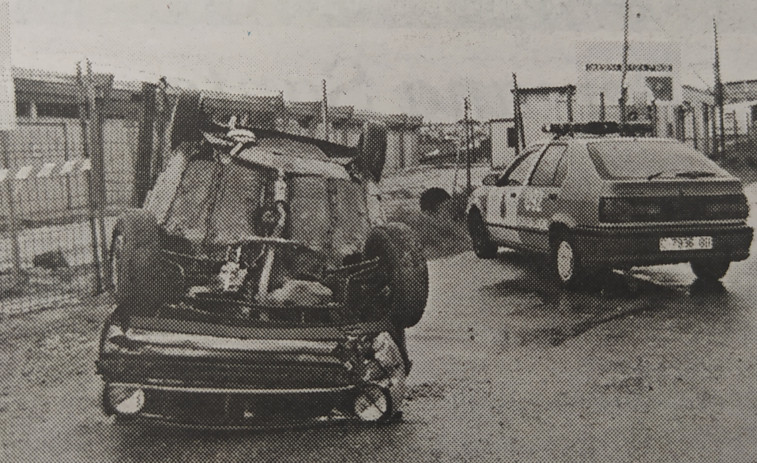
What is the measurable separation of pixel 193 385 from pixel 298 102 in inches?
851

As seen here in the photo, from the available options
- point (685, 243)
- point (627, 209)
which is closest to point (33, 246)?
point (627, 209)

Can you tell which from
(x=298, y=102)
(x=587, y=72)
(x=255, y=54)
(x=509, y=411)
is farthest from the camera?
(x=587, y=72)

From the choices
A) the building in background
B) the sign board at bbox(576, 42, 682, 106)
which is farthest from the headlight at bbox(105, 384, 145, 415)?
the building in background

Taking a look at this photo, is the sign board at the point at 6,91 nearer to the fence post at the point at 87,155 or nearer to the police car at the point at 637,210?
the fence post at the point at 87,155

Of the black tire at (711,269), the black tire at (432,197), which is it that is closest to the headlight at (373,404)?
the black tire at (711,269)

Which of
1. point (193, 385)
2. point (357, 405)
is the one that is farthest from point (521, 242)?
point (193, 385)

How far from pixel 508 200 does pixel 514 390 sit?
15.9 feet

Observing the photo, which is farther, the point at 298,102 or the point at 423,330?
the point at 298,102

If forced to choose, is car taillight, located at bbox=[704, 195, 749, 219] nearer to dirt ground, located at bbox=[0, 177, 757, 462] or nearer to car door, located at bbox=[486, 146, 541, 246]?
dirt ground, located at bbox=[0, 177, 757, 462]

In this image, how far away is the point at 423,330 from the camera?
20.3 feet

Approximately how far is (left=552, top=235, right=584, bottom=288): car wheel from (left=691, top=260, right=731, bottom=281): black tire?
1435mm

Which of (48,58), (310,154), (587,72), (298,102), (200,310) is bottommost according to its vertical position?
(200,310)

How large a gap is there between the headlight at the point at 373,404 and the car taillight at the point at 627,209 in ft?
12.9

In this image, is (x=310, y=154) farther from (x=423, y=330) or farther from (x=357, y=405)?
(x=357, y=405)
